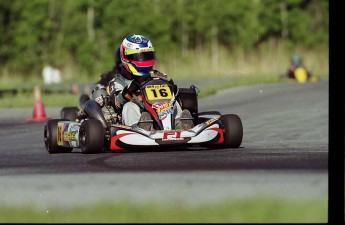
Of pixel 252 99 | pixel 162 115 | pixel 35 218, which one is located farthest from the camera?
pixel 252 99

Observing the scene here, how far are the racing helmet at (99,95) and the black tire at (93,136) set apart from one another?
36.7 inches

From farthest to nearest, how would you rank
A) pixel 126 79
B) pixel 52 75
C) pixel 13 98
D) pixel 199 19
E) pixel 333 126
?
pixel 199 19 < pixel 52 75 < pixel 13 98 < pixel 126 79 < pixel 333 126

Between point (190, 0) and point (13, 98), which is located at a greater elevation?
point (190, 0)

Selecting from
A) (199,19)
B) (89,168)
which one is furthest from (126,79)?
A: (199,19)

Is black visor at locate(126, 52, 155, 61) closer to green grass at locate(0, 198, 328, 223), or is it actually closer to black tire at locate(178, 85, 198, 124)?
black tire at locate(178, 85, 198, 124)

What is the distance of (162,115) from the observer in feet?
40.1

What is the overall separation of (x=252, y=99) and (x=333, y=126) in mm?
15774

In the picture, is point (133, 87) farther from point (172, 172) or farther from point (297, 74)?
point (297, 74)

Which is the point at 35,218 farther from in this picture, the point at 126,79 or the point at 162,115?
the point at 126,79

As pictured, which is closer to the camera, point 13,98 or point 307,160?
point 307,160

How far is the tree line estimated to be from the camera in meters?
44.4

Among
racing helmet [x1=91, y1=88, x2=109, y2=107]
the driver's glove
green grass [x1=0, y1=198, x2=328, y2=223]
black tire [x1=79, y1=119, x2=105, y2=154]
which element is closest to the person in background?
racing helmet [x1=91, y1=88, x2=109, y2=107]

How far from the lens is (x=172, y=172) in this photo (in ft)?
30.3

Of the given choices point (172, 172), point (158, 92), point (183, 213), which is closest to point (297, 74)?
point (158, 92)
